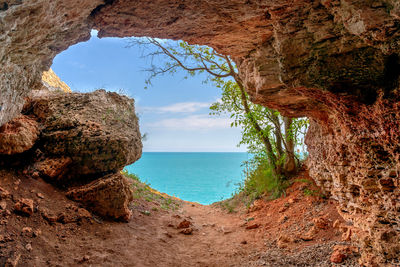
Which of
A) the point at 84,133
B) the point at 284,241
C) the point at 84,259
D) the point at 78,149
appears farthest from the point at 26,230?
the point at 284,241

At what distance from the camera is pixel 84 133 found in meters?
5.07

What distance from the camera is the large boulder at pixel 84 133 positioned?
4984 mm

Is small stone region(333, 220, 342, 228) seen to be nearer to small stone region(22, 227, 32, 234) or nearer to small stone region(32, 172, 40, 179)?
small stone region(22, 227, 32, 234)

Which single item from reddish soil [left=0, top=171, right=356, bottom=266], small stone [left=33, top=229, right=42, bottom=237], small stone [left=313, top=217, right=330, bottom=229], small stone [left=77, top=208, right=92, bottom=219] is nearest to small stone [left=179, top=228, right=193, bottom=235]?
reddish soil [left=0, top=171, right=356, bottom=266]

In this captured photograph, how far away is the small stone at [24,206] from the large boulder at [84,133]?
1.32 meters

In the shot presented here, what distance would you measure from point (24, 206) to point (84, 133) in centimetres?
190

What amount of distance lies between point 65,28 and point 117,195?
3751 millimetres

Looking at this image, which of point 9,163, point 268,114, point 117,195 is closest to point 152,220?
point 117,195

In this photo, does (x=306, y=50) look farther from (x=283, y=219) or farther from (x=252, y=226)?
(x=252, y=226)

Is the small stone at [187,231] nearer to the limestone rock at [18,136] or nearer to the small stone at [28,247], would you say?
the small stone at [28,247]

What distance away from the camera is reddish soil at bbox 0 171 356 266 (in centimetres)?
341

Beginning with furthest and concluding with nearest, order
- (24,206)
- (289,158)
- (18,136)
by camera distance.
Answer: (289,158) → (18,136) → (24,206)

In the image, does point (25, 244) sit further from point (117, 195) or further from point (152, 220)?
point (152, 220)

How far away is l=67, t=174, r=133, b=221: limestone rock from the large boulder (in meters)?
0.38
